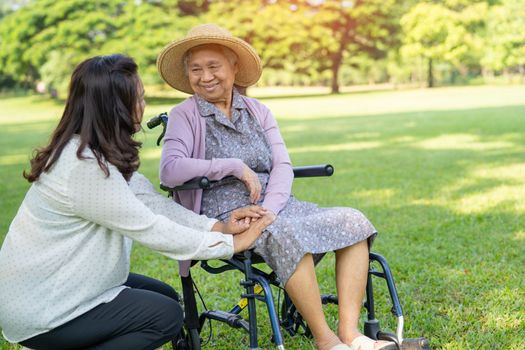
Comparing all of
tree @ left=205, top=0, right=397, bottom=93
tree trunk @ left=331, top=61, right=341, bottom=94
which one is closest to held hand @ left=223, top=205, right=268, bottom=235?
tree @ left=205, top=0, right=397, bottom=93

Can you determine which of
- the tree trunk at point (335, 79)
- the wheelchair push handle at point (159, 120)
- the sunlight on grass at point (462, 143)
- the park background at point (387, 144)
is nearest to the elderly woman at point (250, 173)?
the wheelchair push handle at point (159, 120)

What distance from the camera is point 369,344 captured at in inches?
99.9

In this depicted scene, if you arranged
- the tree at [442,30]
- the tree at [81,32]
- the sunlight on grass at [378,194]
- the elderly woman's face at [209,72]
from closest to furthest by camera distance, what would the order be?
the elderly woman's face at [209,72], the sunlight on grass at [378,194], the tree at [81,32], the tree at [442,30]

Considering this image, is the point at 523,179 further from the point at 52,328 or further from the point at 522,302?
the point at 52,328

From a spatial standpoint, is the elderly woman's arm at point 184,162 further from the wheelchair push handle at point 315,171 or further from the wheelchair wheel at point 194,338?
the wheelchair wheel at point 194,338

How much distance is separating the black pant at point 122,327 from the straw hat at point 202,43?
112 centimetres

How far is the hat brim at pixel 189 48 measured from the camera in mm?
2982

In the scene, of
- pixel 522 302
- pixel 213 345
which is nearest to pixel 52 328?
pixel 213 345

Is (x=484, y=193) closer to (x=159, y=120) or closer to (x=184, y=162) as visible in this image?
(x=159, y=120)

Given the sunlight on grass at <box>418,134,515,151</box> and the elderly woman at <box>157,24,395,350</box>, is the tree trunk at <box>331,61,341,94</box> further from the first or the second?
the elderly woman at <box>157,24,395,350</box>

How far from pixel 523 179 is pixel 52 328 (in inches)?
259

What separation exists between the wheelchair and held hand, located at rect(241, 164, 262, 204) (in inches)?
9.5

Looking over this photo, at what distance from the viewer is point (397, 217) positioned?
19.7 ft

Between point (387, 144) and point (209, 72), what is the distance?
9.64 metres
